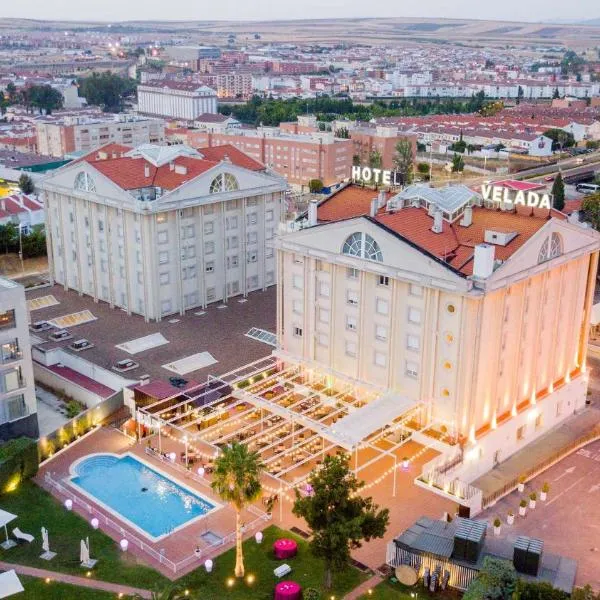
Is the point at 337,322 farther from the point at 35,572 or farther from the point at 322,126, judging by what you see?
the point at 322,126

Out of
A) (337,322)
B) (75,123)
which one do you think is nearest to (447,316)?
(337,322)

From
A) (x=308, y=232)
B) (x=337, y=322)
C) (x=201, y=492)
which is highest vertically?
(x=308, y=232)

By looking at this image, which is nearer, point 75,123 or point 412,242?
point 412,242

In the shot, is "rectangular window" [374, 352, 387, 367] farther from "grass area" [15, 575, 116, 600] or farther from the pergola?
"grass area" [15, 575, 116, 600]

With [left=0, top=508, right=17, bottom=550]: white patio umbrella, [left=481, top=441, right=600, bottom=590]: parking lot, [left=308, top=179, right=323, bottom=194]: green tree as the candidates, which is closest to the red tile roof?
[left=481, top=441, right=600, bottom=590]: parking lot

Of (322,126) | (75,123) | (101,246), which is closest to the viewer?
(101,246)

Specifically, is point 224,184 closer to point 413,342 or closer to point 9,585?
point 413,342
